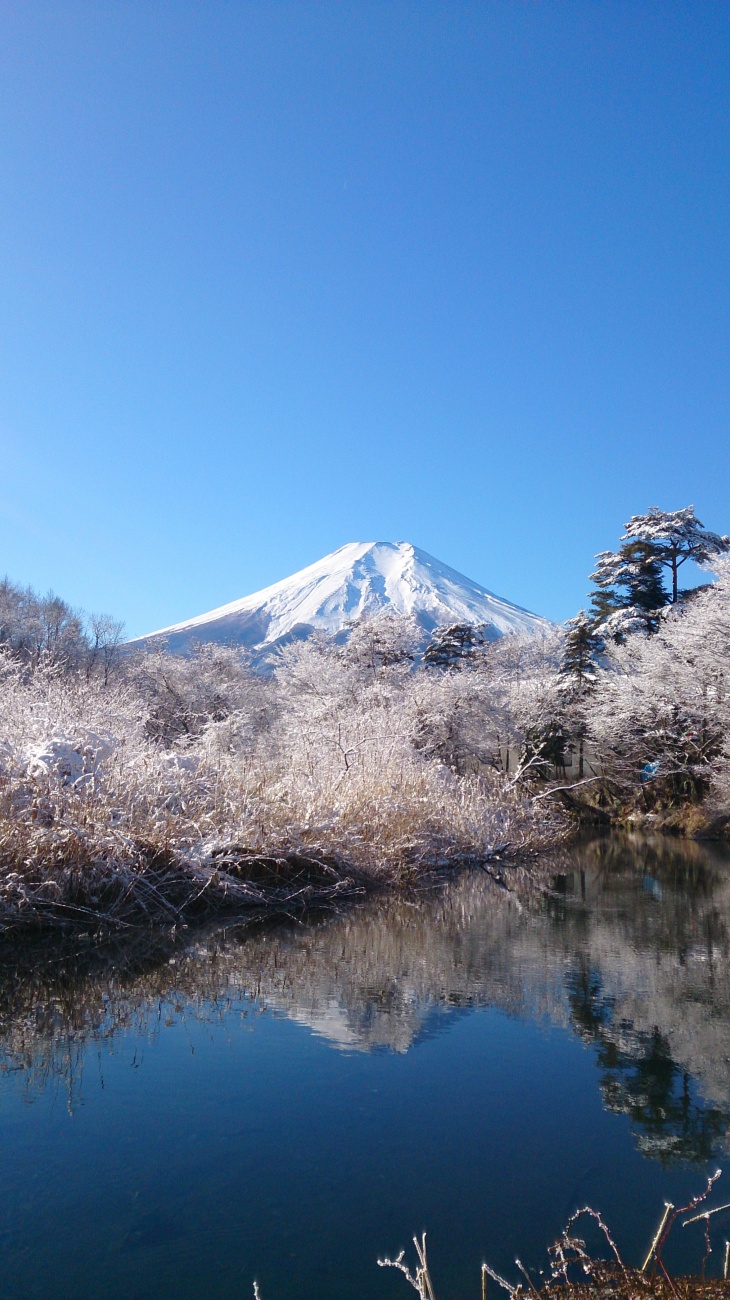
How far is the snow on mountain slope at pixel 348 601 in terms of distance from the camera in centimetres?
10744

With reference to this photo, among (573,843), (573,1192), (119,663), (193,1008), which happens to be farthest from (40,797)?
(119,663)

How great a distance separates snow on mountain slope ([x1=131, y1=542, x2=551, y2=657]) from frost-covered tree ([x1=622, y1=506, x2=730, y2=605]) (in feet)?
230

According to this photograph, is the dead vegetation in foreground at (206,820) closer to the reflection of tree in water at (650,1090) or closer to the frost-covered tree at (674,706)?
the reflection of tree in water at (650,1090)

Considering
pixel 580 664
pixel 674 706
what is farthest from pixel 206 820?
pixel 580 664

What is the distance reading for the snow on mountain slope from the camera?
107 metres

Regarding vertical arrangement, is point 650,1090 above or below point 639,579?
below

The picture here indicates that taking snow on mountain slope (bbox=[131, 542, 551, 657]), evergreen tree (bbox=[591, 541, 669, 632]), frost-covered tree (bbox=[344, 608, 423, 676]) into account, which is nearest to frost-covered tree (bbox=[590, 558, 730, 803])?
evergreen tree (bbox=[591, 541, 669, 632])

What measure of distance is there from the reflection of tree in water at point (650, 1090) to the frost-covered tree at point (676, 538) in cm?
2126

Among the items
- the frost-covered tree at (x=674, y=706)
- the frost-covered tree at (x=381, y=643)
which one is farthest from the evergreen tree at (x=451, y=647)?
the frost-covered tree at (x=674, y=706)

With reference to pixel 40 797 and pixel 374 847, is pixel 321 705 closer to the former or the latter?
pixel 374 847

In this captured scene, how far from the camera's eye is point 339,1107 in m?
4.05

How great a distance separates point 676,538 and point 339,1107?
2354 cm

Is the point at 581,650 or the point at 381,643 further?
the point at 381,643

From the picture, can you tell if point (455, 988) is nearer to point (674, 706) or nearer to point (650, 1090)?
point (650, 1090)
